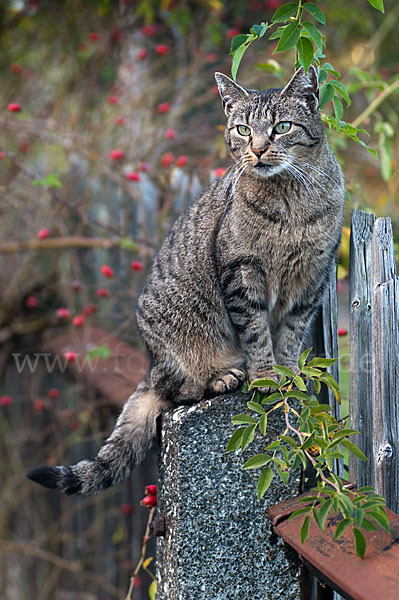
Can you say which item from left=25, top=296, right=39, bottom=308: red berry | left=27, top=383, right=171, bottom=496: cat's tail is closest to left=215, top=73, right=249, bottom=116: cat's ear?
left=27, top=383, right=171, bottom=496: cat's tail

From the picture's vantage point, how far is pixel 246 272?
202 centimetres

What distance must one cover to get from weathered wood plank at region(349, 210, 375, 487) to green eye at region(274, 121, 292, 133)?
0.40m

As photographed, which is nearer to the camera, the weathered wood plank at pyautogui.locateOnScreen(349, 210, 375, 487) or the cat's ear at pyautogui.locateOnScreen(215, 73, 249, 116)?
the weathered wood plank at pyautogui.locateOnScreen(349, 210, 375, 487)

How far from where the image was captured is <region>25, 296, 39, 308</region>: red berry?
4014 mm

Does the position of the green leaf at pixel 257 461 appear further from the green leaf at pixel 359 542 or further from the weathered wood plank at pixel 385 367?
the weathered wood plank at pixel 385 367

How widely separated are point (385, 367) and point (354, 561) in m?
0.52

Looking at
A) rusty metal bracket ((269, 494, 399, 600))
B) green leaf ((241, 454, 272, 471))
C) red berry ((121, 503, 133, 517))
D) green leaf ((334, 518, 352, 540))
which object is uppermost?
green leaf ((241, 454, 272, 471))

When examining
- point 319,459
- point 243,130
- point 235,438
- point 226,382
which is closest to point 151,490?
point 226,382

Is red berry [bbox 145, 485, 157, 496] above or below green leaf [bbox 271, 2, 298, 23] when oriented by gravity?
below

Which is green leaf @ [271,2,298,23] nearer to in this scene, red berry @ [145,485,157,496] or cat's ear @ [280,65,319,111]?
cat's ear @ [280,65,319,111]

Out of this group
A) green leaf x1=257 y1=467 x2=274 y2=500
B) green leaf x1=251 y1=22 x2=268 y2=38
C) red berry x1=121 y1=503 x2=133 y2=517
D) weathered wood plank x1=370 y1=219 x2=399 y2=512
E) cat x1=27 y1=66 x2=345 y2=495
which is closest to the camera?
green leaf x1=257 y1=467 x2=274 y2=500

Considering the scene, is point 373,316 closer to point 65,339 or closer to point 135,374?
point 135,374

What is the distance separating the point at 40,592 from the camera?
4.33 meters

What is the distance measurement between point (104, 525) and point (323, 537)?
283 cm
